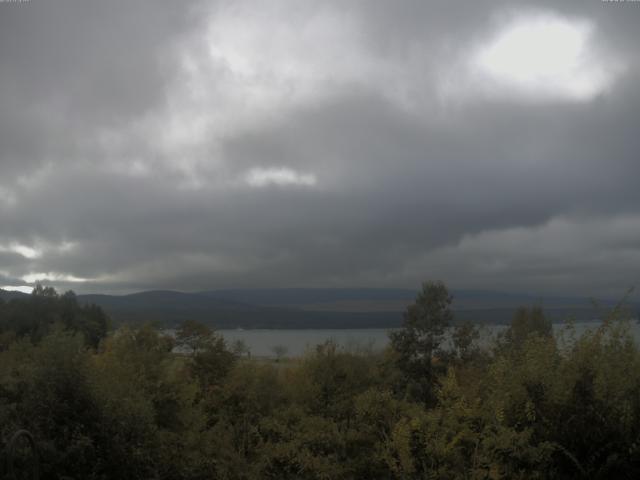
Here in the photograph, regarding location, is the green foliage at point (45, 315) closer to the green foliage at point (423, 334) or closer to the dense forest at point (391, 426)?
the green foliage at point (423, 334)

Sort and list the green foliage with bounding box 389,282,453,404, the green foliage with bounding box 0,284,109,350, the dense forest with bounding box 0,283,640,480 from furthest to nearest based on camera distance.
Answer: the green foliage with bounding box 0,284,109,350 → the green foliage with bounding box 389,282,453,404 → the dense forest with bounding box 0,283,640,480

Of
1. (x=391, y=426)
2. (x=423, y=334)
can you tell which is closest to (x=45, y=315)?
(x=423, y=334)

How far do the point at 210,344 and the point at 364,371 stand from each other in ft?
30.2

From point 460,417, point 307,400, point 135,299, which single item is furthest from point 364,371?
point 135,299

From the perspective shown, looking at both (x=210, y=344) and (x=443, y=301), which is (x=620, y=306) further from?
(x=443, y=301)

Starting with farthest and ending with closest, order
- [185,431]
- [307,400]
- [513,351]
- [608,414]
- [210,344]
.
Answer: [210,344] < [307,400] < [185,431] < [513,351] < [608,414]

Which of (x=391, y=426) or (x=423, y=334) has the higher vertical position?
(x=423, y=334)

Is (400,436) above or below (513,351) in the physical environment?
below

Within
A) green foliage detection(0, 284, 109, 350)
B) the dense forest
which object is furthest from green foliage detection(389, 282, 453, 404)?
green foliage detection(0, 284, 109, 350)

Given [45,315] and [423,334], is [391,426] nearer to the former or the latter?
[423,334]

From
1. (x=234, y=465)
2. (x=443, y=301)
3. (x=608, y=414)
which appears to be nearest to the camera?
(x=608, y=414)

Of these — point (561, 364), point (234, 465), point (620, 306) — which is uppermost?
point (620, 306)

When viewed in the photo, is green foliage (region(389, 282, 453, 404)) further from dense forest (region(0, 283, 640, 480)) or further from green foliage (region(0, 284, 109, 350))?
green foliage (region(0, 284, 109, 350))

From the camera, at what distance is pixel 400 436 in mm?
10203
